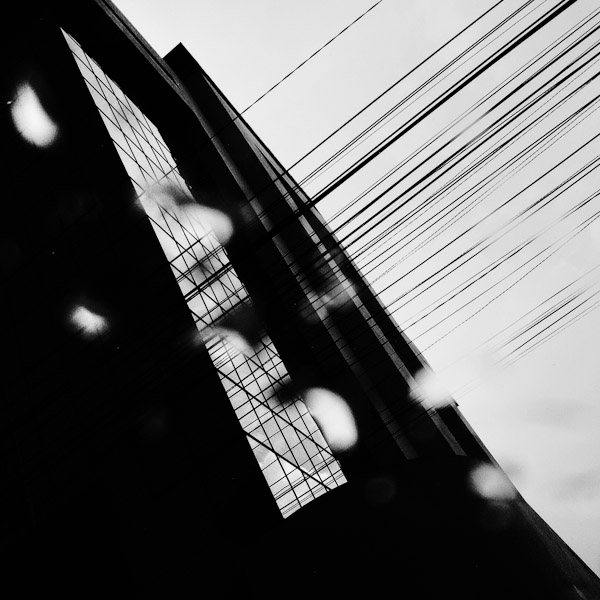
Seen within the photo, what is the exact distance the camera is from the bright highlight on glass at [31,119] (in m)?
18.8

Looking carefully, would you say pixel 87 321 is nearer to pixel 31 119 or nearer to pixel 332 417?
pixel 332 417

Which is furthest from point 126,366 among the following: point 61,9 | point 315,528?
point 61,9

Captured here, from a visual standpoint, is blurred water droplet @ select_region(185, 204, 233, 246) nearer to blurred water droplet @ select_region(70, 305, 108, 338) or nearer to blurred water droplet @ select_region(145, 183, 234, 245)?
blurred water droplet @ select_region(145, 183, 234, 245)

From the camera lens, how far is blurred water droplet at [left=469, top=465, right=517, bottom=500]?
547 centimetres

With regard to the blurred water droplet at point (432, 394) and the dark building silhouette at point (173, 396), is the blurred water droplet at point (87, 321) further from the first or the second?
the blurred water droplet at point (432, 394)

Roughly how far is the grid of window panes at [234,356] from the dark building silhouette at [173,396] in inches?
3.6

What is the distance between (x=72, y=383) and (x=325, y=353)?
26.7 feet

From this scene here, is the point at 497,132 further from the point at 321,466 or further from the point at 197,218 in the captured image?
the point at 197,218

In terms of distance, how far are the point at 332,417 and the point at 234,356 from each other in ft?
13.1

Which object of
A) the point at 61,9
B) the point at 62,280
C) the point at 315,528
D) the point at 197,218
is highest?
the point at 61,9

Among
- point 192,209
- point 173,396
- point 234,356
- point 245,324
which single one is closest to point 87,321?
point 173,396

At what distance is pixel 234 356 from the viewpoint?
16172mm

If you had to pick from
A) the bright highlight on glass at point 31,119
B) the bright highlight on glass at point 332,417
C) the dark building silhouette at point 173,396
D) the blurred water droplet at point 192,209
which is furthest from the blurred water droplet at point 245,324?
the bright highlight on glass at point 31,119

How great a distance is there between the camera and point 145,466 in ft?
41.9
